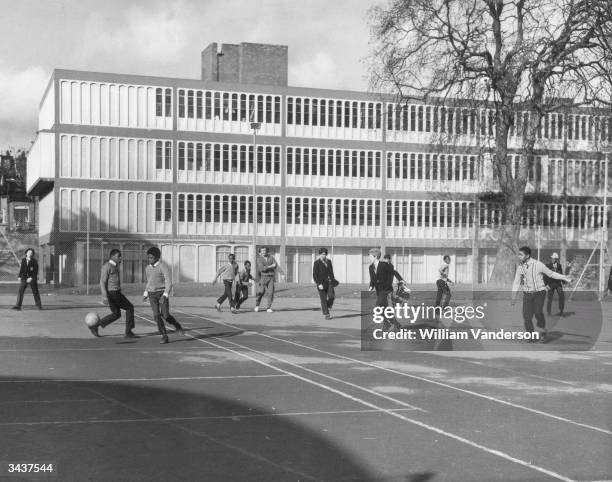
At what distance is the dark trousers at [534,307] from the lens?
17844 millimetres

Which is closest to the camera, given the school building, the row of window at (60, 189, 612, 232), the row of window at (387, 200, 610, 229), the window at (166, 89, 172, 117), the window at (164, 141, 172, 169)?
the school building

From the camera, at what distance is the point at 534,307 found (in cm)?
1789

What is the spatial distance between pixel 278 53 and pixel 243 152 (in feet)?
28.2

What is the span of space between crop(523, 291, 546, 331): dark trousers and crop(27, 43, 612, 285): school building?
128 feet

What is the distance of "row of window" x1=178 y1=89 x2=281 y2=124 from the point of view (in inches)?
2457

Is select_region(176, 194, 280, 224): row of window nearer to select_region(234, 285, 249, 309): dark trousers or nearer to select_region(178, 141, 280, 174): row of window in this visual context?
select_region(178, 141, 280, 174): row of window

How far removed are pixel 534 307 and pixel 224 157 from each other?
154 feet

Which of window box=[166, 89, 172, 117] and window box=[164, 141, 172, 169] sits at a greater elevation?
window box=[166, 89, 172, 117]

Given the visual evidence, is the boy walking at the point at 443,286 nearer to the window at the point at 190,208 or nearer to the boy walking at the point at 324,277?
the boy walking at the point at 324,277

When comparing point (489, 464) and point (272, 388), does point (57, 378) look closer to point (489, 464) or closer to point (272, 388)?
point (272, 388)

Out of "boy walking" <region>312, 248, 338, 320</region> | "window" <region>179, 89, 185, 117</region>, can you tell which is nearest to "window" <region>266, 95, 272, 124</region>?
"window" <region>179, 89, 185, 117</region>

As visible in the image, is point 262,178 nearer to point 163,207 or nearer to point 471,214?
point 163,207

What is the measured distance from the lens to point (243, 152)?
63719 millimetres

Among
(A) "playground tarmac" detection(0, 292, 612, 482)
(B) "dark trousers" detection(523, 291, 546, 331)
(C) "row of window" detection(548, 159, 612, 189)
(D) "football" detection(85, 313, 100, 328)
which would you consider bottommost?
(A) "playground tarmac" detection(0, 292, 612, 482)
